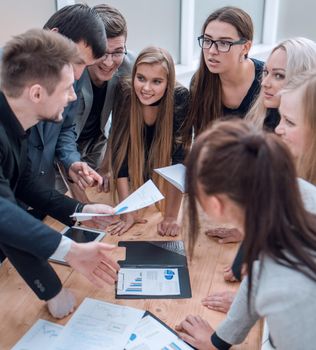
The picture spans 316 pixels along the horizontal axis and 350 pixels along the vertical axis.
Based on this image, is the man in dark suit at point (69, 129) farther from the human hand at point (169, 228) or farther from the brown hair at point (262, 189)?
the brown hair at point (262, 189)

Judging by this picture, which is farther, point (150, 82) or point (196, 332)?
point (150, 82)

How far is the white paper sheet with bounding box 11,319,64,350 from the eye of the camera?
1.04 metres

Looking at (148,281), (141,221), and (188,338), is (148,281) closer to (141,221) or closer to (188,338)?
(188,338)

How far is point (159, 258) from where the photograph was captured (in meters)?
1.39

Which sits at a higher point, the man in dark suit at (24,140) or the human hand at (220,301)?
the man in dark suit at (24,140)

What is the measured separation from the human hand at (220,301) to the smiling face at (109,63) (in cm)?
104

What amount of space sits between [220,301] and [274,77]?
0.81 m

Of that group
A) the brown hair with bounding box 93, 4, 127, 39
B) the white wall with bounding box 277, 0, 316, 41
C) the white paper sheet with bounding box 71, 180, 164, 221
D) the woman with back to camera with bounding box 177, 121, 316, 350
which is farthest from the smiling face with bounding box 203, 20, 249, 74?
the white wall with bounding box 277, 0, 316, 41

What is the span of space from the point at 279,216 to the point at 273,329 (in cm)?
23

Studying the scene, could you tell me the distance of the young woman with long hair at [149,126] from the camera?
67.4 inches

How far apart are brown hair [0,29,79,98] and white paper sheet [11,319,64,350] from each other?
0.63 m

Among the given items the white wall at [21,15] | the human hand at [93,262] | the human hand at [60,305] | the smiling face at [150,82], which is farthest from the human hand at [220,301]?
the white wall at [21,15]

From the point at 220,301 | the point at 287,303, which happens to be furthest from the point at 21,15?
the point at 287,303

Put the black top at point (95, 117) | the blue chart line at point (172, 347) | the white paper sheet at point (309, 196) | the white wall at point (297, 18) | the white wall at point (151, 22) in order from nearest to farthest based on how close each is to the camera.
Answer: the white paper sheet at point (309, 196)
the blue chart line at point (172, 347)
the black top at point (95, 117)
the white wall at point (151, 22)
the white wall at point (297, 18)
